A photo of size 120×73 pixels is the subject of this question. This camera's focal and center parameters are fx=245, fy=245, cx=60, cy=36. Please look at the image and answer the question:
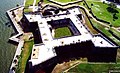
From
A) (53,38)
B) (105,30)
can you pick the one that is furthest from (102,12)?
(53,38)

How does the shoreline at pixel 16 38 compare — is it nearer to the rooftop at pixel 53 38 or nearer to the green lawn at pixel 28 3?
the green lawn at pixel 28 3

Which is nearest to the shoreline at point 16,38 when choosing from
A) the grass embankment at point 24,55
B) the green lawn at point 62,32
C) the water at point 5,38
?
the grass embankment at point 24,55

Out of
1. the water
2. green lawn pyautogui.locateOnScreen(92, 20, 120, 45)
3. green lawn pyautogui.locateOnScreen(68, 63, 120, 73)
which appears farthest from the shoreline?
green lawn pyautogui.locateOnScreen(92, 20, 120, 45)

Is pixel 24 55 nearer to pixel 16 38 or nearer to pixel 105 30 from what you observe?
pixel 16 38

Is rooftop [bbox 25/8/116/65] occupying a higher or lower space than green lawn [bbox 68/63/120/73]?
higher

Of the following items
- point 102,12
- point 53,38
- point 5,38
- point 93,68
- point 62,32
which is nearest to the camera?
point 93,68

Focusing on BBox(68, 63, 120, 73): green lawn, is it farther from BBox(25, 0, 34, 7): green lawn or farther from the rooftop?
BBox(25, 0, 34, 7): green lawn
